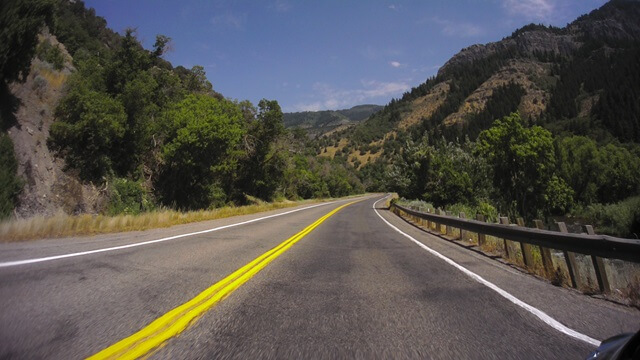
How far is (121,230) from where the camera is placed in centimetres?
1375

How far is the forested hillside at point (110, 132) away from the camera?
22.7 m

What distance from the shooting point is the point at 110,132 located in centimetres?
2939

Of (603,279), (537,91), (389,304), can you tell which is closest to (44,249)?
(389,304)

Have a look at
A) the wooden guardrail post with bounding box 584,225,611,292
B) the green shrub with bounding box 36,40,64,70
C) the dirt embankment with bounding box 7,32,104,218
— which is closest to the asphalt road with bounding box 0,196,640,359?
the wooden guardrail post with bounding box 584,225,611,292

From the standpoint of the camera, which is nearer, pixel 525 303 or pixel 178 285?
pixel 525 303

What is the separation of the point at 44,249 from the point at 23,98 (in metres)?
22.8

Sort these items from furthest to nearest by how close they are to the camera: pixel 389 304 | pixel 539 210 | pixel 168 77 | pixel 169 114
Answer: pixel 539 210
pixel 168 77
pixel 169 114
pixel 389 304

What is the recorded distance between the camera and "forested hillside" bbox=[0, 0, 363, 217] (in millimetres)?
22688

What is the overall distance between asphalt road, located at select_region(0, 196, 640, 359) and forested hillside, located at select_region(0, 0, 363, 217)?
1749 centimetres

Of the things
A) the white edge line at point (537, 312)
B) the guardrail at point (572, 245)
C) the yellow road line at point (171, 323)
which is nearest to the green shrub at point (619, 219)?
the guardrail at point (572, 245)

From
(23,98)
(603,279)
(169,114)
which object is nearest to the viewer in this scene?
(603,279)

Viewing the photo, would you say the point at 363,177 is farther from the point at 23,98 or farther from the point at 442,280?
the point at 442,280

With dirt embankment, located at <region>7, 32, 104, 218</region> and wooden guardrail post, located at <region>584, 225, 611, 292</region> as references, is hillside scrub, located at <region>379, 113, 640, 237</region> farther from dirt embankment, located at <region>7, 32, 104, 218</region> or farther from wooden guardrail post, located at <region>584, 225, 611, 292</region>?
dirt embankment, located at <region>7, 32, 104, 218</region>

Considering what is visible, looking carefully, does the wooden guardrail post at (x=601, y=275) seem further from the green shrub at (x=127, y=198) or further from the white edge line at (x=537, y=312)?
the green shrub at (x=127, y=198)
